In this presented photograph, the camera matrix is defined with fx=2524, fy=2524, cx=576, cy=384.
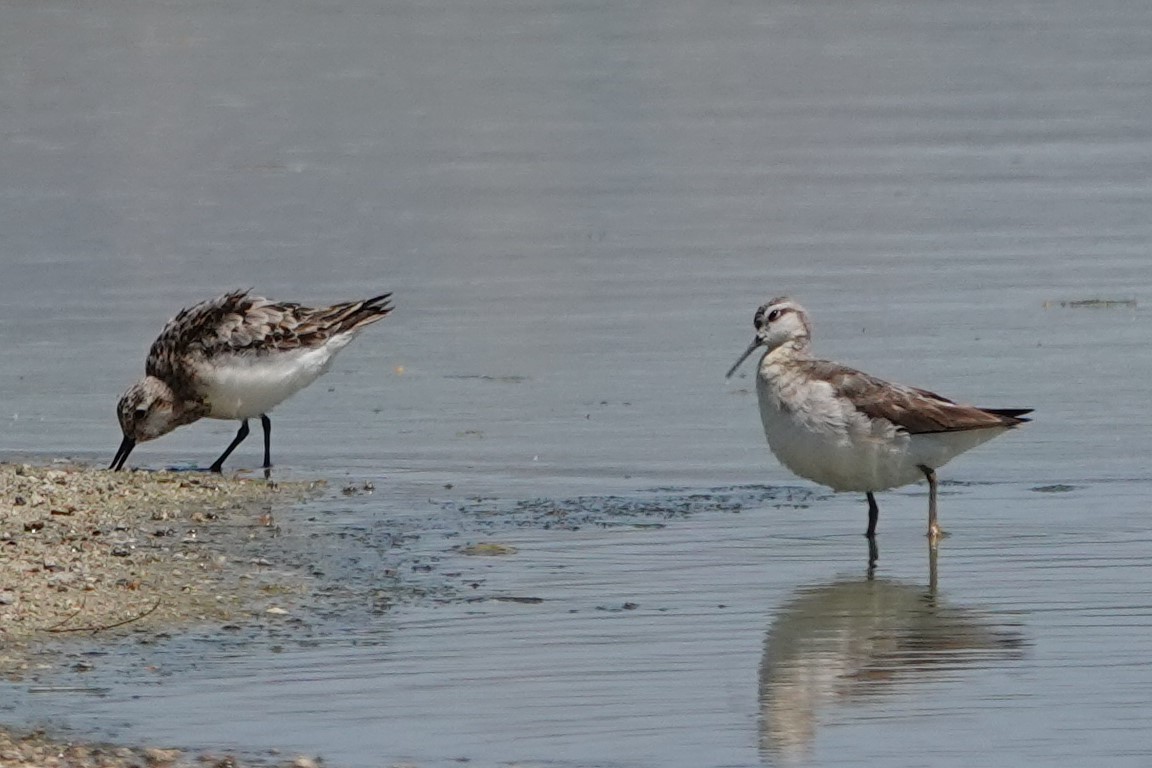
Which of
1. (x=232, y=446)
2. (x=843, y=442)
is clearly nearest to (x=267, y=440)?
(x=232, y=446)

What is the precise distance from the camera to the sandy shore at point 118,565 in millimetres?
8406

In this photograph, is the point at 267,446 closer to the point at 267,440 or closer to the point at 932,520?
the point at 267,440

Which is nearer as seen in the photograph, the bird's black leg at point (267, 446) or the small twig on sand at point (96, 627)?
the small twig on sand at point (96, 627)

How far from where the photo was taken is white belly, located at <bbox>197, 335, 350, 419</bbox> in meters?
13.1

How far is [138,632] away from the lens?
8938 mm

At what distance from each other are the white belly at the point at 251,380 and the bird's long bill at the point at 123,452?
56 centimetres

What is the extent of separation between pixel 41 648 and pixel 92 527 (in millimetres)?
2010

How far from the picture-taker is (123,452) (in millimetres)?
12641

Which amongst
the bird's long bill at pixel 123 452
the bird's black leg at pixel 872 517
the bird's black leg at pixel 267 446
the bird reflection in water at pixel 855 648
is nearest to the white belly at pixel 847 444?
the bird's black leg at pixel 872 517

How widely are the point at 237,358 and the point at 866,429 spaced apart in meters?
3.80

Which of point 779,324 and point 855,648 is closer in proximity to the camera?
point 855,648

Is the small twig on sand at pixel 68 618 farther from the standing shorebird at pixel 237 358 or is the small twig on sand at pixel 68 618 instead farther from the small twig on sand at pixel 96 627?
the standing shorebird at pixel 237 358

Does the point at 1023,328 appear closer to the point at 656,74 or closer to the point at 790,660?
the point at 790,660

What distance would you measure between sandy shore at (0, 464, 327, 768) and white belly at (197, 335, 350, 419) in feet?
2.69
